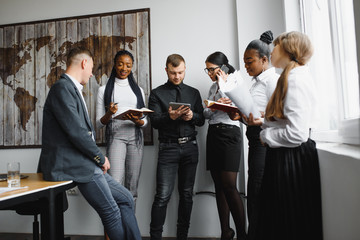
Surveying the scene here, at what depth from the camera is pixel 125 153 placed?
2600 millimetres

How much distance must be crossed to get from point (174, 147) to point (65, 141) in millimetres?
1033

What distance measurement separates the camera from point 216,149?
2.41 metres

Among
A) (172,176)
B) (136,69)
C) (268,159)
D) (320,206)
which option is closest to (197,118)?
(172,176)

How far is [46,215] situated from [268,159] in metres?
1.17

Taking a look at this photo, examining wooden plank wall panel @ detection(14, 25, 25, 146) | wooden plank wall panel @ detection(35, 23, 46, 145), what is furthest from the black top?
wooden plank wall panel @ detection(14, 25, 25, 146)

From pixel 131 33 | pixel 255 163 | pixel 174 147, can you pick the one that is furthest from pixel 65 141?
pixel 131 33

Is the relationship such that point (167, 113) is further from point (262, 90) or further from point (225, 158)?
point (262, 90)

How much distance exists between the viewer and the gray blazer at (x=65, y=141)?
1.68 m

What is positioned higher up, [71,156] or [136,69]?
[136,69]

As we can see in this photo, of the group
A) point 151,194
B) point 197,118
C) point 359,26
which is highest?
point 359,26

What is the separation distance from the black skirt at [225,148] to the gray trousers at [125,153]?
0.68 m

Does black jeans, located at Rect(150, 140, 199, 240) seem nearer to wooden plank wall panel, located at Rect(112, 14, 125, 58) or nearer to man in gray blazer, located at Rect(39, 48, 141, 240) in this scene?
man in gray blazer, located at Rect(39, 48, 141, 240)

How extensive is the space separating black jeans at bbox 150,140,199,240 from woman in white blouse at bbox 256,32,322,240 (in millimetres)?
1166

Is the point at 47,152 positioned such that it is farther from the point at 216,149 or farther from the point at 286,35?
the point at 286,35
